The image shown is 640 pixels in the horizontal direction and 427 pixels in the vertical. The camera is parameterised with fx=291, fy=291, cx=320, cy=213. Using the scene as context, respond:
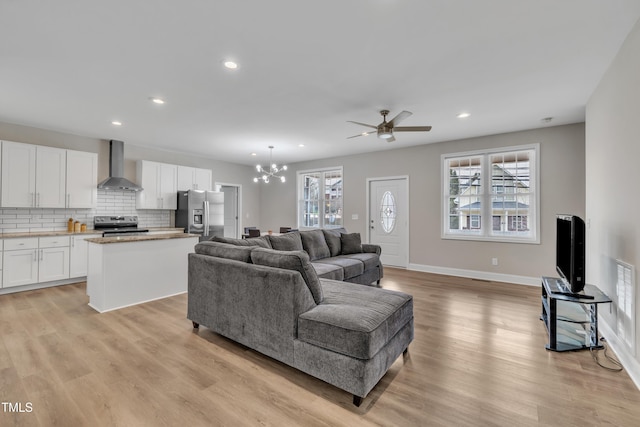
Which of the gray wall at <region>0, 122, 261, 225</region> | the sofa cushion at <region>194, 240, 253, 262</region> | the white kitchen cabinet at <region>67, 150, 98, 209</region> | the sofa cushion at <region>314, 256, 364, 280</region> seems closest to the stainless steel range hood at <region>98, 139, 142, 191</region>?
the gray wall at <region>0, 122, 261, 225</region>

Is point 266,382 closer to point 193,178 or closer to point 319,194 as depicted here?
point 193,178

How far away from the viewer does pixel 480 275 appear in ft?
17.5

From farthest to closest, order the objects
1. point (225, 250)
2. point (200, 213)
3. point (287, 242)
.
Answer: point (200, 213), point (287, 242), point (225, 250)

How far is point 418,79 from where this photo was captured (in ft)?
10.0

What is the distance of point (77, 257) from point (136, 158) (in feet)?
7.29

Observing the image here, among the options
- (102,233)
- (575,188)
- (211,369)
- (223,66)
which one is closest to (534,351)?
(211,369)

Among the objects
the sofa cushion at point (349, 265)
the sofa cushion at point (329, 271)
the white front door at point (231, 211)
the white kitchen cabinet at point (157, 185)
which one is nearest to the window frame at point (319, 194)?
the white front door at point (231, 211)

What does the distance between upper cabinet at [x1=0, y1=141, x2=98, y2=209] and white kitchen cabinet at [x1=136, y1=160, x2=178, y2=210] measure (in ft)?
2.47

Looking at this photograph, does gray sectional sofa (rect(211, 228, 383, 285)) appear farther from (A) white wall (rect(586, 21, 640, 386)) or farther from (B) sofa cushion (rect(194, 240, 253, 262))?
(A) white wall (rect(586, 21, 640, 386))

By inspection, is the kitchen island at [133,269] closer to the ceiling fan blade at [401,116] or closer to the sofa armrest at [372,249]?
the sofa armrest at [372,249]

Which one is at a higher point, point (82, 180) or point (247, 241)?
point (82, 180)

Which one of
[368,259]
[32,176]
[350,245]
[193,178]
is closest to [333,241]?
[350,245]

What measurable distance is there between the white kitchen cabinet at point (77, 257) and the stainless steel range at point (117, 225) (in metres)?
0.37

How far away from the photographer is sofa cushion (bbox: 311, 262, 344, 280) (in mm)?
3739
